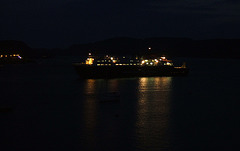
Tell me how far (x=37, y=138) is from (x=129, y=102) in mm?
15749

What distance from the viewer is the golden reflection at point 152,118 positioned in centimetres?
2128

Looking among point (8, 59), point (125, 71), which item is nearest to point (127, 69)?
point (125, 71)

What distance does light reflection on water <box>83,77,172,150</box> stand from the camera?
2128 cm

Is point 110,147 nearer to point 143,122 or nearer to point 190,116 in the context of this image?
point 143,122

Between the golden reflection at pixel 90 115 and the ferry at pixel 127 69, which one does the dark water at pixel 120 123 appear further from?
the ferry at pixel 127 69

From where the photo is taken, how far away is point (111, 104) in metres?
33.9

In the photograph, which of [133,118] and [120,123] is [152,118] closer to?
[133,118]

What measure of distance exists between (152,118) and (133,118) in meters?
1.68

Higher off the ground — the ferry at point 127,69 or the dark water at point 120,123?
the ferry at point 127,69

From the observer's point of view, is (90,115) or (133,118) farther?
(90,115)

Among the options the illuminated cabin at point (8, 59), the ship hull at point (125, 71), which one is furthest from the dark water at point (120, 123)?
the illuminated cabin at point (8, 59)

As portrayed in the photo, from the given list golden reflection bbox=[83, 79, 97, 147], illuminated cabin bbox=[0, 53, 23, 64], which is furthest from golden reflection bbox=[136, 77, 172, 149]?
illuminated cabin bbox=[0, 53, 23, 64]

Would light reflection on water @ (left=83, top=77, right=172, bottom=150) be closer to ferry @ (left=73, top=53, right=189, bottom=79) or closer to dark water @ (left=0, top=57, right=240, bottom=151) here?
dark water @ (left=0, top=57, right=240, bottom=151)

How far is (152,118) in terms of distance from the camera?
2728 centimetres
